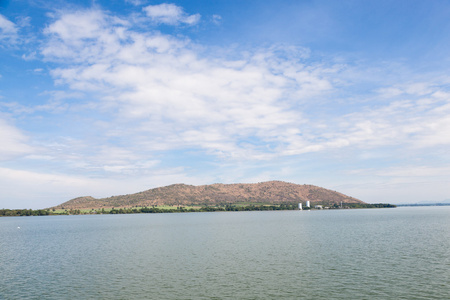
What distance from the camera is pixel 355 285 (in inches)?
1645

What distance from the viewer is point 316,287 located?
135 feet

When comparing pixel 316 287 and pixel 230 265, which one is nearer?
pixel 316 287

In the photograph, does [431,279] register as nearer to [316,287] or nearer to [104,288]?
[316,287]

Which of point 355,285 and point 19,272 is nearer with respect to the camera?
point 355,285

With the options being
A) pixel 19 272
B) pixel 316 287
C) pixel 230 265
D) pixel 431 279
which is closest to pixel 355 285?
pixel 316 287

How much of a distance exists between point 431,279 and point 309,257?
72.1 feet

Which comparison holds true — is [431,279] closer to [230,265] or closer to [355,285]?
[355,285]

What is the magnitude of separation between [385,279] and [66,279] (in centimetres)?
4767

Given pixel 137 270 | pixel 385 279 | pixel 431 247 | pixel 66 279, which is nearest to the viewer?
pixel 385 279

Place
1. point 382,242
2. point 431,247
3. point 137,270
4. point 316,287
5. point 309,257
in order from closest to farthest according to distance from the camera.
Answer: point 316,287, point 137,270, point 309,257, point 431,247, point 382,242

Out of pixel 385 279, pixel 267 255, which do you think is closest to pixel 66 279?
pixel 267 255

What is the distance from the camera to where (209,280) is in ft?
152

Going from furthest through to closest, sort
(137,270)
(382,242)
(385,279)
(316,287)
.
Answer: (382,242)
(137,270)
(385,279)
(316,287)

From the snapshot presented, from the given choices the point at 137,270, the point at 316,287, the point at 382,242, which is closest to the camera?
the point at 316,287
